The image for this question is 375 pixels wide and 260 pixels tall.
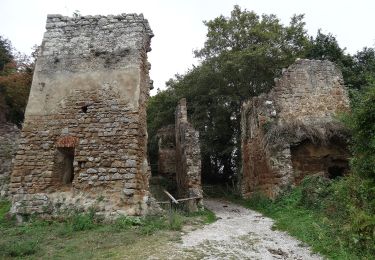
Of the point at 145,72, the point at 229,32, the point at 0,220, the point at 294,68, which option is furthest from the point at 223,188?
the point at 0,220

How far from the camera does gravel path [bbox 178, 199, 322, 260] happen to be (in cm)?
631

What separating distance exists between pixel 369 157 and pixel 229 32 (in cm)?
Result: 1710

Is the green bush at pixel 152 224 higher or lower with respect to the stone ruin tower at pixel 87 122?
lower

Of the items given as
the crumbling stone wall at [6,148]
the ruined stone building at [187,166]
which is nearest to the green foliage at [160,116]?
the ruined stone building at [187,166]

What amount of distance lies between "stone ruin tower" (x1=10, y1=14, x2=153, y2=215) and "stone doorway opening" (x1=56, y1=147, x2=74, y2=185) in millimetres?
27

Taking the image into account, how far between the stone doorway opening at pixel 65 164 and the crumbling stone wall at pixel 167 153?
10388 mm

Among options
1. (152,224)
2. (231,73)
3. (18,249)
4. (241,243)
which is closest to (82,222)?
(152,224)

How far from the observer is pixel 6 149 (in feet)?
43.8

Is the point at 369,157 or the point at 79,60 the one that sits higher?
the point at 79,60

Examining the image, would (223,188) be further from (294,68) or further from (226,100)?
(294,68)

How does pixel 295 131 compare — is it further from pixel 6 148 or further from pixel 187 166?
pixel 6 148

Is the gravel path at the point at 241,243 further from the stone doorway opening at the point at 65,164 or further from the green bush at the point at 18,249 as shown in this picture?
the stone doorway opening at the point at 65,164

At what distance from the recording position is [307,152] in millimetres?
13695

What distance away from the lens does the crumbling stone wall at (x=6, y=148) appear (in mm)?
12320
